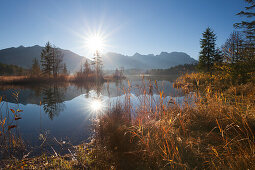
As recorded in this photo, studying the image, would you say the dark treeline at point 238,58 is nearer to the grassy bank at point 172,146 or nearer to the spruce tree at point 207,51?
the grassy bank at point 172,146

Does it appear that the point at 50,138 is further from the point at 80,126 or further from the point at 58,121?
the point at 58,121

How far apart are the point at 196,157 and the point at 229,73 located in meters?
8.09

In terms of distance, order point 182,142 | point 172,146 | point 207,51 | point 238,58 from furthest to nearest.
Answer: point 207,51 → point 238,58 → point 182,142 → point 172,146

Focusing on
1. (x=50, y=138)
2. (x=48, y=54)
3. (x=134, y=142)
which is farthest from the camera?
(x=48, y=54)

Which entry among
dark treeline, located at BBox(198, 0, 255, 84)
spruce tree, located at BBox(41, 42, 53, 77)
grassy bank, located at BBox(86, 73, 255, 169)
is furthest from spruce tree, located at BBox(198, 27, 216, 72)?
spruce tree, located at BBox(41, 42, 53, 77)

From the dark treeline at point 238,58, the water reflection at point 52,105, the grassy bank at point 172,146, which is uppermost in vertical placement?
the dark treeline at point 238,58

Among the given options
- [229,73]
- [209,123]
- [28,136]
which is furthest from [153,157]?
[229,73]

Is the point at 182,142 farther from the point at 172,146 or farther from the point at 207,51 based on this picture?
the point at 207,51

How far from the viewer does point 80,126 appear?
173 inches

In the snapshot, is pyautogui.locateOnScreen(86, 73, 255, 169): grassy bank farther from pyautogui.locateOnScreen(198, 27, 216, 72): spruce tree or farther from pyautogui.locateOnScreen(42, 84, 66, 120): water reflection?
pyautogui.locateOnScreen(198, 27, 216, 72): spruce tree

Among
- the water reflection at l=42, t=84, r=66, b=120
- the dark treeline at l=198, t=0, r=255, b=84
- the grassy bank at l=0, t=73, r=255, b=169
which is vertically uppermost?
the dark treeline at l=198, t=0, r=255, b=84

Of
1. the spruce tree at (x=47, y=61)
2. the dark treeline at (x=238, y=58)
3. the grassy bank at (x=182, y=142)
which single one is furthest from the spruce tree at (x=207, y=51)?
the spruce tree at (x=47, y=61)


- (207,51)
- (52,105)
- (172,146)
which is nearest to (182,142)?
(172,146)

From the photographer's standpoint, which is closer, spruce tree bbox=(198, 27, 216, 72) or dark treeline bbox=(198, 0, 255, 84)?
dark treeline bbox=(198, 0, 255, 84)
